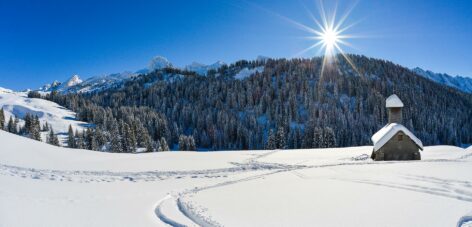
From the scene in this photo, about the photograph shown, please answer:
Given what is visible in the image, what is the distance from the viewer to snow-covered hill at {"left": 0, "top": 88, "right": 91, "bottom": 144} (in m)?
123

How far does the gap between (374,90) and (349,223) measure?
17437 cm

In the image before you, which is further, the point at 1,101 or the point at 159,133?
the point at 1,101

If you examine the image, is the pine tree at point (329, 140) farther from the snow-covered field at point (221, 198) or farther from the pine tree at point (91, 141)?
the snow-covered field at point (221, 198)

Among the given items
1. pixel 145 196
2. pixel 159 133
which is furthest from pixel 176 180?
pixel 159 133

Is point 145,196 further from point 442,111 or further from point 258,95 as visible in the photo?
point 442,111

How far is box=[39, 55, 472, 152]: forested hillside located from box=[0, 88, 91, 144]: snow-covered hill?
7712mm

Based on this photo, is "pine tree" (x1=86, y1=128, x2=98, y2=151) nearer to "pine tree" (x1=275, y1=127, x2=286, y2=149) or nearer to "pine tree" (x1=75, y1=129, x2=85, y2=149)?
"pine tree" (x1=75, y1=129, x2=85, y2=149)

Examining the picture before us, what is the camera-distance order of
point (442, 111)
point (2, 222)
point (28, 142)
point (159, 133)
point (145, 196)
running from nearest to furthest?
point (2, 222) → point (145, 196) → point (28, 142) → point (159, 133) → point (442, 111)

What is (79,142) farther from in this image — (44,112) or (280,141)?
(44,112)

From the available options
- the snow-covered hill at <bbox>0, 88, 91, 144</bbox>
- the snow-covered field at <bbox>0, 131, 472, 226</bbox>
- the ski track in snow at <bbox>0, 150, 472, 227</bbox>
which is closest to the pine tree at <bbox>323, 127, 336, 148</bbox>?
the ski track in snow at <bbox>0, 150, 472, 227</bbox>

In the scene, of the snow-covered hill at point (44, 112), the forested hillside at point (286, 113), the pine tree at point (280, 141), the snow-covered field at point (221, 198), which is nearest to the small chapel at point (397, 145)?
the snow-covered field at point (221, 198)

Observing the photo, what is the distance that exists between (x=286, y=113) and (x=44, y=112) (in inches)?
4597

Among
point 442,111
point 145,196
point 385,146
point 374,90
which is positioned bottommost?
point 145,196

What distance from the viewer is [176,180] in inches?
715
